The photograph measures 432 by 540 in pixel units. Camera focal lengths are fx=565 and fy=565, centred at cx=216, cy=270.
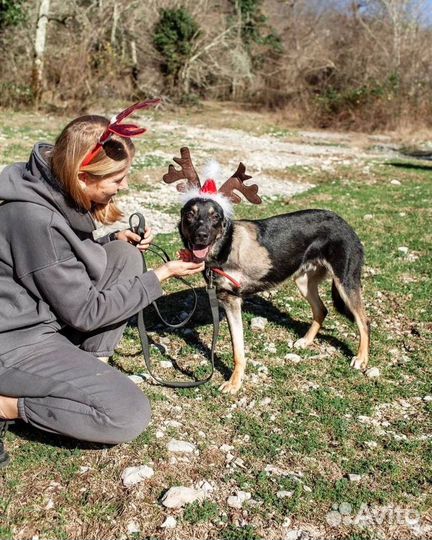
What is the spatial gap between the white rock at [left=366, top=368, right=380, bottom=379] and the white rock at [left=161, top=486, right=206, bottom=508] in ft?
6.25

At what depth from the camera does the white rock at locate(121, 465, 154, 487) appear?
308 cm

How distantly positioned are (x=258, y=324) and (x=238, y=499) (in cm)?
236

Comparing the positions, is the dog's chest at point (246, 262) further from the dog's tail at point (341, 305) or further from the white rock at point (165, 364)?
the white rock at point (165, 364)

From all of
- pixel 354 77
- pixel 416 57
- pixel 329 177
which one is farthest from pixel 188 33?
pixel 329 177

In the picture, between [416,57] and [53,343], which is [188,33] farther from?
[53,343]

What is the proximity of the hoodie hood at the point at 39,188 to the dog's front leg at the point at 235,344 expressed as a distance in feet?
5.30

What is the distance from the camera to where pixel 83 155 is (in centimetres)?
298

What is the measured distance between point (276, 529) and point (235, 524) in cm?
21

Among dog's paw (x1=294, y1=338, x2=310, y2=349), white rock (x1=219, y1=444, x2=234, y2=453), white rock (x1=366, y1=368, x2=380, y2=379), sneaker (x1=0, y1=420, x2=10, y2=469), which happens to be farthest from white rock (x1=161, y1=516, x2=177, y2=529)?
dog's paw (x1=294, y1=338, x2=310, y2=349)

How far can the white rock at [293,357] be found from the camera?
4.62 metres

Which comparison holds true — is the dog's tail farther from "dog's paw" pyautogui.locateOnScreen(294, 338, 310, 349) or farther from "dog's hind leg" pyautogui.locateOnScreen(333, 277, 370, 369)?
"dog's paw" pyautogui.locateOnScreen(294, 338, 310, 349)

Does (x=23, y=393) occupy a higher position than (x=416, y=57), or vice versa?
(x=416, y=57)

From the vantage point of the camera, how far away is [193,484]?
3123mm

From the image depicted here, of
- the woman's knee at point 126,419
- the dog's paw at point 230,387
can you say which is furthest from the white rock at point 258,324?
the woman's knee at point 126,419
